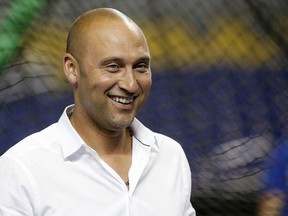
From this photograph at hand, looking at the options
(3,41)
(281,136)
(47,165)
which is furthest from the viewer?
(281,136)

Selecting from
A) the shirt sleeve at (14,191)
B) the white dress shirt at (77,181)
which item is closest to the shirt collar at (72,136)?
the white dress shirt at (77,181)

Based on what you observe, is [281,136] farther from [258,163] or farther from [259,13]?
[259,13]

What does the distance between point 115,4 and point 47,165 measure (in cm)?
136

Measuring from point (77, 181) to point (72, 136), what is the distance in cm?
9

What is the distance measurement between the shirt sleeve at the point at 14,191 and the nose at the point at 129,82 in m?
0.24

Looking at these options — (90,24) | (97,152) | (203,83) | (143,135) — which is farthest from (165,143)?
A: (203,83)

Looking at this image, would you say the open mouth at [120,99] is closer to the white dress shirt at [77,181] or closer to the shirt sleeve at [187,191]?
the white dress shirt at [77,181]

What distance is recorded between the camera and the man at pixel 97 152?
1.30 m

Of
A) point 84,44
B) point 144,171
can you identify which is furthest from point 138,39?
point 144,171

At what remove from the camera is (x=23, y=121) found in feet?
7.93

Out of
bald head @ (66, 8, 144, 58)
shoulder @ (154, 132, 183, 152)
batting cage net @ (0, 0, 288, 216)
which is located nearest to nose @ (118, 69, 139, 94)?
bald head @ (66, 8, 144, 58)

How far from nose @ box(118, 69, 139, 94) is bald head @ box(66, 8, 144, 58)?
10cm

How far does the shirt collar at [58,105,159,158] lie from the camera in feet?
4.42

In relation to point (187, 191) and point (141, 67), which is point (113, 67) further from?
point (187, 191)
